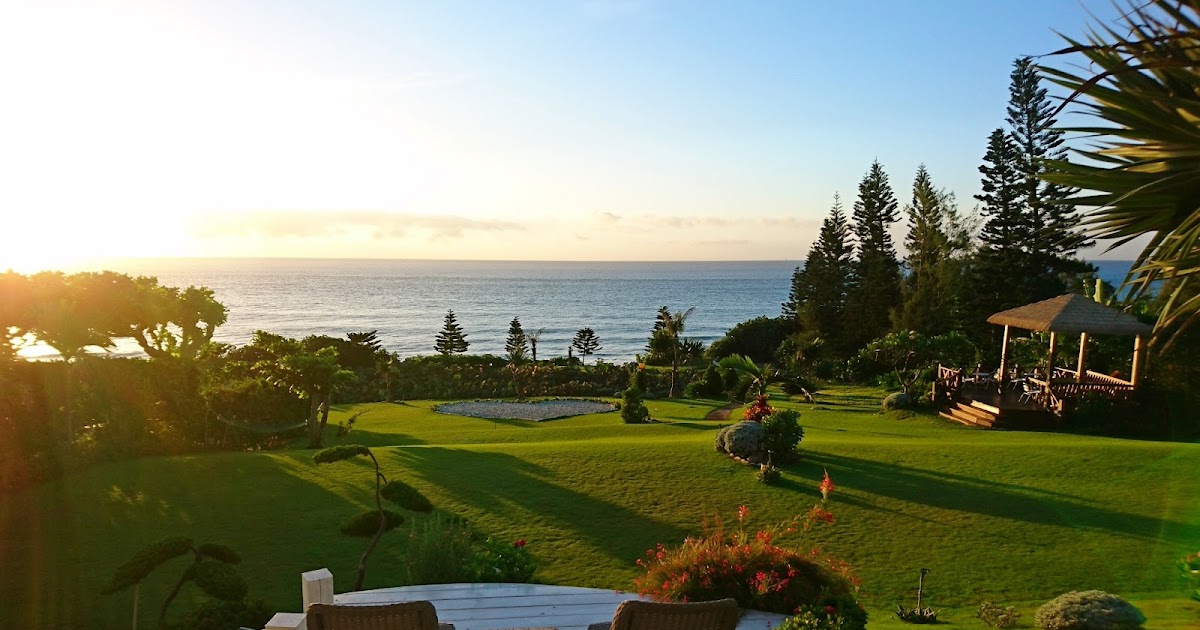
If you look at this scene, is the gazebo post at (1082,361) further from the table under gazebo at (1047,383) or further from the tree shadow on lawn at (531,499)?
the tree shadow on lawn at (531,499)

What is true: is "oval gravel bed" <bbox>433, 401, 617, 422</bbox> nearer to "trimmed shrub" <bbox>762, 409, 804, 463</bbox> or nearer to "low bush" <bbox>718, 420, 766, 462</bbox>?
"low bush" <bbox>718, 420, 766, 462</bbox>

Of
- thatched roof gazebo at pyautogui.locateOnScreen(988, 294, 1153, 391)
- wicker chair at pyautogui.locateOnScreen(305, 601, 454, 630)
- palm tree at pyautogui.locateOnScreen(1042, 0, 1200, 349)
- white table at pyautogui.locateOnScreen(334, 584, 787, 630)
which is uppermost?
palm tree at pyautogui.locateOnScreen(1042, 0, 1200, 349)

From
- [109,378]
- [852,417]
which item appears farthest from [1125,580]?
[109,378]

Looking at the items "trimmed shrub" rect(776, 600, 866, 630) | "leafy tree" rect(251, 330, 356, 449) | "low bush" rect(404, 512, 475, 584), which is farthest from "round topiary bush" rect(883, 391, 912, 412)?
"trimmed shrub" rect(776, 600, 866, 630)

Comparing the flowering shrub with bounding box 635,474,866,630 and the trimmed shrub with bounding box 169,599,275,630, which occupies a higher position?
the flowering shrub with bounding box 635,474,866,630

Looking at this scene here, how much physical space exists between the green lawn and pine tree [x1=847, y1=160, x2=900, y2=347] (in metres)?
27.4

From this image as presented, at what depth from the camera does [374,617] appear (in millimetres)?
3297

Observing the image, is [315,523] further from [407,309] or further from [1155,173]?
[407,309]

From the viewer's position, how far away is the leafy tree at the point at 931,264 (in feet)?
121

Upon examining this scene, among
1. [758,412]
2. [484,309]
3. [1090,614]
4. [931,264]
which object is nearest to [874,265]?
[931,264]

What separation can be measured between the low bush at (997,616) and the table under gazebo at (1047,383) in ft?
39.4

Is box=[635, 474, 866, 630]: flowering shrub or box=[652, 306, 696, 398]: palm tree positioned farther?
box=[652, 306, 696, 398]: palm tree

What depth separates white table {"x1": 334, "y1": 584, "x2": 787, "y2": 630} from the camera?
460cm

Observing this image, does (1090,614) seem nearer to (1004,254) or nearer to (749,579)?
(749,579)
